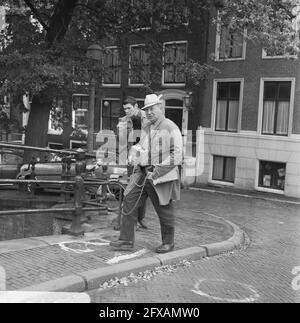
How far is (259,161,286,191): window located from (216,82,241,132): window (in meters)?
1.90

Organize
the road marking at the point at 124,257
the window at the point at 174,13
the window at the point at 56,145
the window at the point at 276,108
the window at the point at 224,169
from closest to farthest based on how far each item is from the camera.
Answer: the road marking at the point at 124,257
the window at the point at 174,13
the window at the point at 276,108
the window at the point at 224,169
the window at the point at 56,145

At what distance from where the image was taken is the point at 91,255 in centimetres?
604

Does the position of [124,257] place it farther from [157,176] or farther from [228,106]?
[228,106]

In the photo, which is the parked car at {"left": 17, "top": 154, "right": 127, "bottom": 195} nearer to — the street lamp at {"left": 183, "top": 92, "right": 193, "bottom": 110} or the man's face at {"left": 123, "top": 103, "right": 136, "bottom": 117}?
the man's face at {"left": 123, "top": 103, "right": 136, "bottom": 117}

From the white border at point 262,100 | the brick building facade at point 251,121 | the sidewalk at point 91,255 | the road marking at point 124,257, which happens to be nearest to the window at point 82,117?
the brick building facade at point 251,121

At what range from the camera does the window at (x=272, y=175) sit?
17.8 m

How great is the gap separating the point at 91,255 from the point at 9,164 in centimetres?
1011

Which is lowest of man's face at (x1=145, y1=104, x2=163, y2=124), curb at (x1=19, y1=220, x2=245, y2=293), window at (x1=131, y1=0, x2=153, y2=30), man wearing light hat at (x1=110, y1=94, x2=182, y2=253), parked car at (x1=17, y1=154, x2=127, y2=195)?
curb at (x1=19, y1=220, x2=245, y2=293)

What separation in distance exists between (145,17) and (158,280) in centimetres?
951

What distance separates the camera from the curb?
192 inches

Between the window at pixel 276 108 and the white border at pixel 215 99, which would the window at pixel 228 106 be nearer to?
the white border at pixel 215 99

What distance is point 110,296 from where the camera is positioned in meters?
5.01

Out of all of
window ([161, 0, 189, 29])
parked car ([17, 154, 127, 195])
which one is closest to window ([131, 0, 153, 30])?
window ([161, 0, 189, 29])

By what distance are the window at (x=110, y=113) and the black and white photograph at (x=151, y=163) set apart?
71 millimetres
